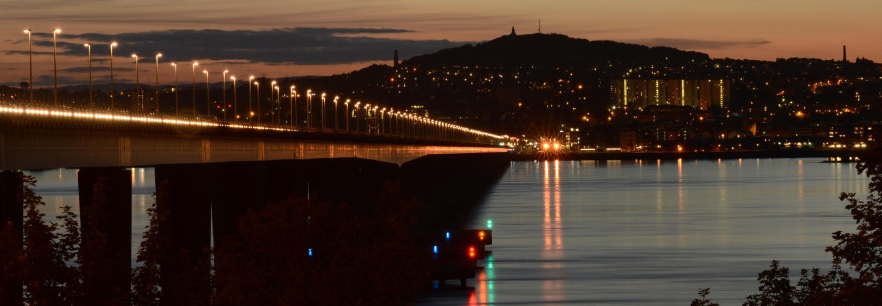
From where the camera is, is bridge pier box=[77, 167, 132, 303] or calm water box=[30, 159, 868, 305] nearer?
bridge pier box=[77, 167, 132, 303]

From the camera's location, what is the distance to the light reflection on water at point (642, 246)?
66250mm

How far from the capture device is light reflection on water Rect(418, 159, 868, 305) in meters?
66.2

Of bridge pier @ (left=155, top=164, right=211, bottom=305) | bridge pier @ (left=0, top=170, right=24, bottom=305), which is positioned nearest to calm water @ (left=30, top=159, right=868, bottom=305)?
bridge pier @ (left=155, top=164, right=211, bottom=305)

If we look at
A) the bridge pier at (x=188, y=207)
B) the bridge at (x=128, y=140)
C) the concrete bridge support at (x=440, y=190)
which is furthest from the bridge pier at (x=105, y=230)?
the concrete bridge support at (x=440, y=190)

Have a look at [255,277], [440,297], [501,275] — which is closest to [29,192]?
[255,277]

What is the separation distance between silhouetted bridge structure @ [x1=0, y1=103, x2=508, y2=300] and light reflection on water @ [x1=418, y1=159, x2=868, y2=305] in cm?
935

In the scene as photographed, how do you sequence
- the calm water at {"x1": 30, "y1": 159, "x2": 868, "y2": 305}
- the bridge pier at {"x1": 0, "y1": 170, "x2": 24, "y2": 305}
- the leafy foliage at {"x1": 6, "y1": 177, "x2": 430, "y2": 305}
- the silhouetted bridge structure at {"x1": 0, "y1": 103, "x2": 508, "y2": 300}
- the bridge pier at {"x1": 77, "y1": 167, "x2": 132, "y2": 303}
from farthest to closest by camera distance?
the calm water at {"x1": 30, "y1": 159, "x2": 868, "y2": 305}, the silhouetted bridge structure at {"x1": 0, "y1": 103, "x2": 508, "y2": 300}, the bridge pier at {"x1": 77, "y1": 167, "x2": 132, "y2": 303}, the leafy foliage at {"x1": 6, "y1": 177, "x2": 430, "y2": 305}, the bridge pier at {"x1": 0, "y1": 170, "x2": 24, "y2": 305}

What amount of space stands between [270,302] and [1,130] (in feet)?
32.0

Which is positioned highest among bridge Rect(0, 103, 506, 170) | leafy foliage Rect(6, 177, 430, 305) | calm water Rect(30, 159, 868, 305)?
bridge Rect(0, 103, 506, 170)

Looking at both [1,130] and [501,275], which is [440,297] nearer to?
[501,275]

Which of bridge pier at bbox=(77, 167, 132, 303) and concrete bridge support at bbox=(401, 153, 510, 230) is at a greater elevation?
bridge pier at bbox=(77, 167, 132, 303)

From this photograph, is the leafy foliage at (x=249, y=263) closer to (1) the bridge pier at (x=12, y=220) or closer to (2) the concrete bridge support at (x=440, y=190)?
(1) the bridge pier at (x=12, y=220)

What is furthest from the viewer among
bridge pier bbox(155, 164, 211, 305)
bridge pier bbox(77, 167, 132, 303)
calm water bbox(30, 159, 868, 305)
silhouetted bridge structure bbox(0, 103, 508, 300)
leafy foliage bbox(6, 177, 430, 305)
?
calm water bbox(30, 159, 868, 305)

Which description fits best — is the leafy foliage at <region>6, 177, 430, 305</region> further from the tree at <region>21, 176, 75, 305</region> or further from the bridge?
the bridge
